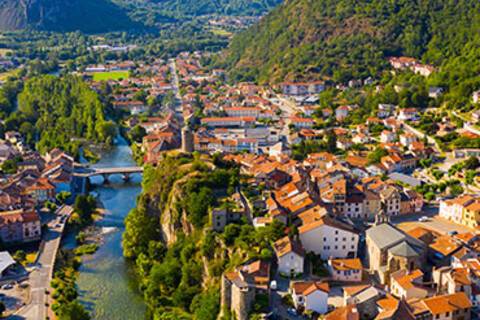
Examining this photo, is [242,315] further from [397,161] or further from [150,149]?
[150,149]

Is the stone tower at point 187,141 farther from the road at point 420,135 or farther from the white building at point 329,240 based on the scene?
the road at point 420,135

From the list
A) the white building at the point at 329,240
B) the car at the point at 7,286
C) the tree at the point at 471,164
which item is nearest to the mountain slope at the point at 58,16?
the tree at the point at 471,164

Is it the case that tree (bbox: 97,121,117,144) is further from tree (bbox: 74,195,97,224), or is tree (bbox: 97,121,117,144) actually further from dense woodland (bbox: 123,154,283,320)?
dense woodland (bbox: 123,154,283,320)

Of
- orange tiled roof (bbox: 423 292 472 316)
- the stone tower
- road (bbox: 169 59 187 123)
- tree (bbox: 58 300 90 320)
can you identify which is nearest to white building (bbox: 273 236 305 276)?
orange tiled roof (bbox: 423 292 472 316)

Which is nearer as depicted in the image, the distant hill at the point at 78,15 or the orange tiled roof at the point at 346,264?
the orange tiled roof at the point at 346,264

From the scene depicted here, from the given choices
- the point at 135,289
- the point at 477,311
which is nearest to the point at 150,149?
the point at 135,289

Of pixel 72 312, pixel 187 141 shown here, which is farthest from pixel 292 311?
pixel 187 141
